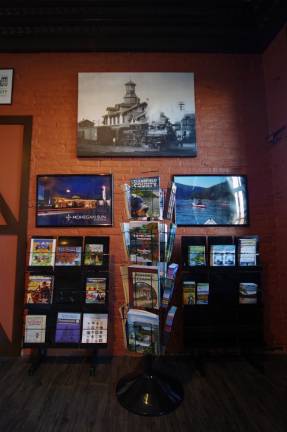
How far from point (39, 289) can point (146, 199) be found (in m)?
1.33

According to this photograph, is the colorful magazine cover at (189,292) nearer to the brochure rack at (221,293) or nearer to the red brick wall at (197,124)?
the brochure rack at (221,293)

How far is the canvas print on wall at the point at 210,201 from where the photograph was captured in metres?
2.51

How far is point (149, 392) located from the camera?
1753mm

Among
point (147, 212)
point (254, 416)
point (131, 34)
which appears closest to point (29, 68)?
point (131, 34)

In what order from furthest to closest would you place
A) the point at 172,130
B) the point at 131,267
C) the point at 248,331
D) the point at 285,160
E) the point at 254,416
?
the point at 172,130 < the point at 285,160 < the point at 248,331 < the point at 131,267 < the point at 254,416

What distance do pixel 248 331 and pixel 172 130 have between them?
2.06m

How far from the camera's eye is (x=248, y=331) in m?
2.20

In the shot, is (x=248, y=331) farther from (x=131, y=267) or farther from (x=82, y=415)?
(x=82, y=415)

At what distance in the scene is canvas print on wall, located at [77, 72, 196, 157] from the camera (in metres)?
2.56

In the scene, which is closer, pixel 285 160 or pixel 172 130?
pixel 285 160

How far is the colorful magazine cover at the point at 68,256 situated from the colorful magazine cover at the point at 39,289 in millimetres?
182

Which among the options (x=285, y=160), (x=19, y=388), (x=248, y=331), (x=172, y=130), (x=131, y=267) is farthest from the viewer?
(x=172, y=130)

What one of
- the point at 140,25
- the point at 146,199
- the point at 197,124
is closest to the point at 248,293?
the point at 146,199

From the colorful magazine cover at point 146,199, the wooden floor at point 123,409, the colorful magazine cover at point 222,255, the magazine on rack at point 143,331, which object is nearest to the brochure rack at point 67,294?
the wooden floor at point 123,409
